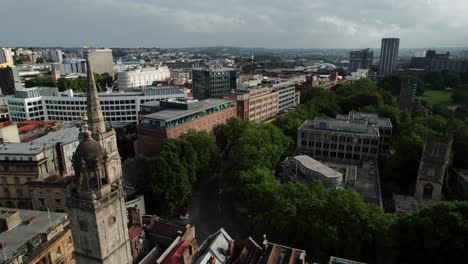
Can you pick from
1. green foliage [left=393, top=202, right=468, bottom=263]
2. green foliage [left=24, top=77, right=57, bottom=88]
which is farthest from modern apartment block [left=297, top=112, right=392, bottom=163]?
green foliage [left=24, top=77, right=57, bottom=88]

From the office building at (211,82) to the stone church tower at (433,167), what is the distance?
276 ft

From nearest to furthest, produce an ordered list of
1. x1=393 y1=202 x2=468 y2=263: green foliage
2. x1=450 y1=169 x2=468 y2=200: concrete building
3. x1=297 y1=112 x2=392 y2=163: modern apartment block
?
x1=393 y1=202 x2=468 y2=263: green foliage
x1=450 y1=169 x2=468 y2=200: concrete building
x1=297 y1=112 x2=392 y2=163: modern apartment block

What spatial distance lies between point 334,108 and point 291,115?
36177 millimetres

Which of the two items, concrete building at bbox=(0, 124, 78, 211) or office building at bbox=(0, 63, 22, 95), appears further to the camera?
office building at bbox=(0, 63, 22, 95)

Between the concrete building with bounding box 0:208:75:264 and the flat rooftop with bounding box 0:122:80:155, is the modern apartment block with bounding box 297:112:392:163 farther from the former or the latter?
the concrete building with bounding box 0:208:75:264

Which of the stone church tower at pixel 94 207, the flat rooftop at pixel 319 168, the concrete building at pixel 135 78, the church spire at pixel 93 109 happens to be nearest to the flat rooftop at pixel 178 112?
the church spire at pixel 93 109

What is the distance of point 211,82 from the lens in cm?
12962

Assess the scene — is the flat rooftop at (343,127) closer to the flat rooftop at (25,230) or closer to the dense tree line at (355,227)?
the dense tree line at (355,227)

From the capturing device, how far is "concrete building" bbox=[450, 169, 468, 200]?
5891 centimetres

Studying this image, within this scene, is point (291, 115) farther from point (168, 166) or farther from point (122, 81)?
point (122, 81)

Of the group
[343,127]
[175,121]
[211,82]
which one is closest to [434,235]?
[343,127]

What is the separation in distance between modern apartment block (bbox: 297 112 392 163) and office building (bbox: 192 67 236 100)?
55.1m

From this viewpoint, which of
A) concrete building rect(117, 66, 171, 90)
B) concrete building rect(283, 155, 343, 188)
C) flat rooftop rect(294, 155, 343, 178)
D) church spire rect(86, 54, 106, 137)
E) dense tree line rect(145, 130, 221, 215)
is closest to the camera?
church spire rect(86, 54, 106, 137)

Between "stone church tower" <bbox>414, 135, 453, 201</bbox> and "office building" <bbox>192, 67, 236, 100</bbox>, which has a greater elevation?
"office building" <bbox>192, 67, 236, 100</bbox>
